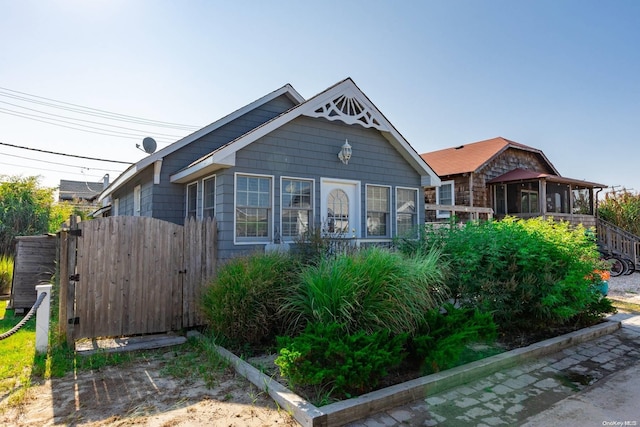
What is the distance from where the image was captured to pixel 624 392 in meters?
3.85

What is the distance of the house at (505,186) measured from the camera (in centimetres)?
1634

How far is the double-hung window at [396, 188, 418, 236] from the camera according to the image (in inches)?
389

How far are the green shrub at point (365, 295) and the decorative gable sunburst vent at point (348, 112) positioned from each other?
15.1 ft

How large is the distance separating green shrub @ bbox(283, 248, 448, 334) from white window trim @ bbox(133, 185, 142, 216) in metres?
6.91

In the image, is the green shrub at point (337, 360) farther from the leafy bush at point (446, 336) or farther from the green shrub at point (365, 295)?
the leafy bush at point (446, 336)

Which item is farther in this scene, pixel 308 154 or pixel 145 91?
pixel 145 91

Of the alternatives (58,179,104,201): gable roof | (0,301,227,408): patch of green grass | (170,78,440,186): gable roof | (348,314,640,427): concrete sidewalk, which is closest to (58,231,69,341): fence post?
(0,301,227,408): patch of green grass

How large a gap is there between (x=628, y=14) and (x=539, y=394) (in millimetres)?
10247

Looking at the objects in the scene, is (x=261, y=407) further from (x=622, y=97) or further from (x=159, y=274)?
(x=622, y=97)

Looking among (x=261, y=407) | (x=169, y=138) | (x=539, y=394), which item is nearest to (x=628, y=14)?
(x=539, y=394)

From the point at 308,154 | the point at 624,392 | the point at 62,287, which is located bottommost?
the point at 624,392

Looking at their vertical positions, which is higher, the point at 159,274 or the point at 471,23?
the point at 471,23

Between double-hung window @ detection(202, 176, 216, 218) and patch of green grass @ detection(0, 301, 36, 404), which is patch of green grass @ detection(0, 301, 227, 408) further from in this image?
double-hung window @ detection(202, 176, 216, 218)

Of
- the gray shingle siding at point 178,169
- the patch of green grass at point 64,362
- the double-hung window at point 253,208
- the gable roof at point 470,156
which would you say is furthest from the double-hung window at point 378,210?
the gable roof at point 470,156
